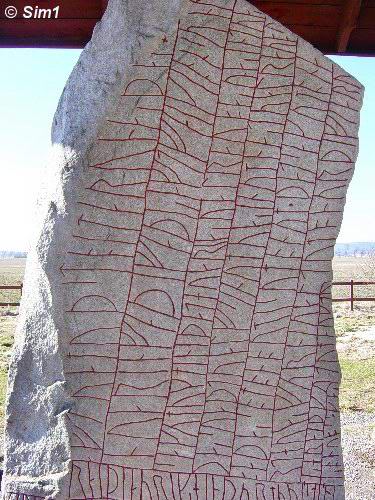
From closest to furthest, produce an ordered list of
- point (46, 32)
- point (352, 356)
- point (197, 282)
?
point (197, 282)
point (46, 32)
point (352, 356)

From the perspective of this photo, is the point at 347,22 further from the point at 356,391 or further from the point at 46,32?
the point at 356,391

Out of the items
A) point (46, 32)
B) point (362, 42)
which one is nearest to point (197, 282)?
point (46, 32)

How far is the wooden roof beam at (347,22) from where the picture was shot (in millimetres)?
4270

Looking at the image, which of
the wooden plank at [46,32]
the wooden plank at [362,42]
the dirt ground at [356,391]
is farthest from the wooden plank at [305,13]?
the dirt ground at [356,391]

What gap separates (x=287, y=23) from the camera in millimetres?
4441

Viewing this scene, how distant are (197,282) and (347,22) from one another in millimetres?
2630

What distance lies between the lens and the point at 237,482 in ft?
8.37

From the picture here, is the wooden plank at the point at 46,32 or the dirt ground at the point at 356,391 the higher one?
the wooden plank at the point at 46,32

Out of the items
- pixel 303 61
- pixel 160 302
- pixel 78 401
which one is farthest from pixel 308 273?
pixel 78 401

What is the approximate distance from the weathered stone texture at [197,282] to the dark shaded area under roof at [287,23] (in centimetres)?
181

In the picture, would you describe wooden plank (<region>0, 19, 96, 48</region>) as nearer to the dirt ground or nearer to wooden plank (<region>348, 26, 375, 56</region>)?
wooden plank (<region>348, 26, 375, 56</region>)

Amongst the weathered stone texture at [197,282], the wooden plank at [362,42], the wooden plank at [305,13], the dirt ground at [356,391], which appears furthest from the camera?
the wooden plank at [362,42]

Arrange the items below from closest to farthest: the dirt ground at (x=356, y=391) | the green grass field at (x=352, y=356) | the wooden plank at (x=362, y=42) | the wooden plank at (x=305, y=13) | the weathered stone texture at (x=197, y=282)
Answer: the weathered stone texture at (x=197, y=282) < the dirt ground at (x=356, y=391) < the wooden plank at (x=305, y=13) < the wooden plank at (x=362, y=42) < the green grass field at (x=352, y=356)

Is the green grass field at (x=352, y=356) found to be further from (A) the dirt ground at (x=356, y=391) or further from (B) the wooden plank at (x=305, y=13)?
(B) the wooden plank at (x=305, y=13)
